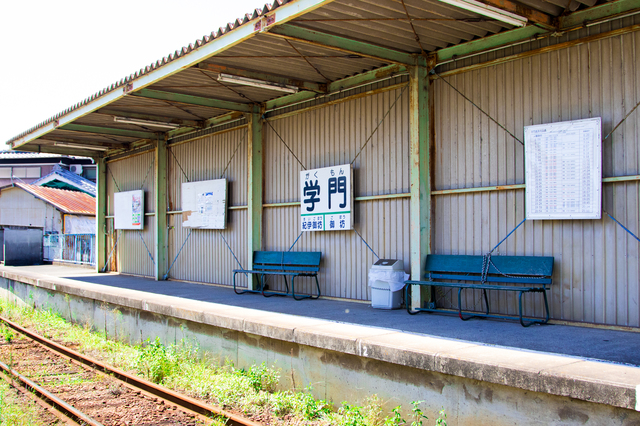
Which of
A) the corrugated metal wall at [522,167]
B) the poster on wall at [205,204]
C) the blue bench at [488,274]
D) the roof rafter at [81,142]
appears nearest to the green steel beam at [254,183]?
the poster on wall at [205,204]

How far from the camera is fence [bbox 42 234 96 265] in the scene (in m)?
19.8

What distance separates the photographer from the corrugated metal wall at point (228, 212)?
39.9ft

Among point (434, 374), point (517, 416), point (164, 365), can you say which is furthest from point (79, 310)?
point (517, 416)

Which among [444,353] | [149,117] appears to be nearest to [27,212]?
[149,117]

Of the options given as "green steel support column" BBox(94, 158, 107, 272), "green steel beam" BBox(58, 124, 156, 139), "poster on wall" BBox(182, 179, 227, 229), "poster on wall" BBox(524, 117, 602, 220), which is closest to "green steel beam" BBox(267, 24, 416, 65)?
"poster on wall" BBox(524, 117, 602, 220)

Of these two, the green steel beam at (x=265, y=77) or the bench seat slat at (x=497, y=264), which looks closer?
the bench seat slat at (x=497, y=264)

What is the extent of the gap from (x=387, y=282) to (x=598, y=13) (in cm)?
453

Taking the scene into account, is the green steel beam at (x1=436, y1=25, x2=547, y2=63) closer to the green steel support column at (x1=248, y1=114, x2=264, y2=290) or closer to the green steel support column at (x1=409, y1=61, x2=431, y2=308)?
the green steel support column at (x1=409, y1=61, x2=431, y2=308)

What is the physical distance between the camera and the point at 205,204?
42.5ft

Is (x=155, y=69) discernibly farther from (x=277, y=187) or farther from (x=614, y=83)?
(x=614, y=83)

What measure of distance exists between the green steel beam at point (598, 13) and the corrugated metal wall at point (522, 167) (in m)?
0.13

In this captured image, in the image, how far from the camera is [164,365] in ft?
23.8

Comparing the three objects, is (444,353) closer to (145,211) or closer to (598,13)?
(598,13)

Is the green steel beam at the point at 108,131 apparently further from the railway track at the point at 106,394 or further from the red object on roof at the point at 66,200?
the red object on roof at the point at 66,200
